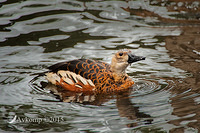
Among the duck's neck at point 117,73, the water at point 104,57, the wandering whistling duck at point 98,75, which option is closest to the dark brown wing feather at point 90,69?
the wandering whistling duck at point 98,75

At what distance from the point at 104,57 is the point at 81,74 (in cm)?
218

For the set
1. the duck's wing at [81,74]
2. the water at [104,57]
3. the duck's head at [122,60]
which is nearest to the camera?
the water at [104,57]

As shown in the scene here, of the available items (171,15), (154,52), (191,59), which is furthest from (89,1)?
(191,59)

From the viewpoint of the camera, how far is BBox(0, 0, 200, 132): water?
743 centimetres

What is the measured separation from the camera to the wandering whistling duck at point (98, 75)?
9.20m

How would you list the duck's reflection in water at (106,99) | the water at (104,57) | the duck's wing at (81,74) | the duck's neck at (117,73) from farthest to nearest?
the duck's neck at (117,73)
the duck's wing at (81,74)
the duck's reflection in water at (106,99)
the water at (104,57)

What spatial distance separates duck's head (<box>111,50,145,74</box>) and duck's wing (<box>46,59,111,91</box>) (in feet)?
0.77

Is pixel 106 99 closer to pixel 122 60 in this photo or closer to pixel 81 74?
pixel 81 74

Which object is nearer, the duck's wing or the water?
the water

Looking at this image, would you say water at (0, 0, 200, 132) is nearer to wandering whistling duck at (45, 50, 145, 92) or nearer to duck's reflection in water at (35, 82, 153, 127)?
duck's reflection in water at (35, 82, 153, 127)

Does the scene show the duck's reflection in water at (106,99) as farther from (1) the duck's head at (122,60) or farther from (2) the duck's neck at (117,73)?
(1) the duck's head at (122,60)

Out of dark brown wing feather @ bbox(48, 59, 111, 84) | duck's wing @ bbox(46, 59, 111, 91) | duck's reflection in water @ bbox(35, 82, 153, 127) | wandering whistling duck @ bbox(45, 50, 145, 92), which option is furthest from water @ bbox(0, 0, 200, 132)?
dark brown wing feather @ bbox(48, 59, 111, 84)

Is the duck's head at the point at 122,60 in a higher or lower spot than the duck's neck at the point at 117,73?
higher

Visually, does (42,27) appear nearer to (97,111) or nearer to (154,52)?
(154,52)
